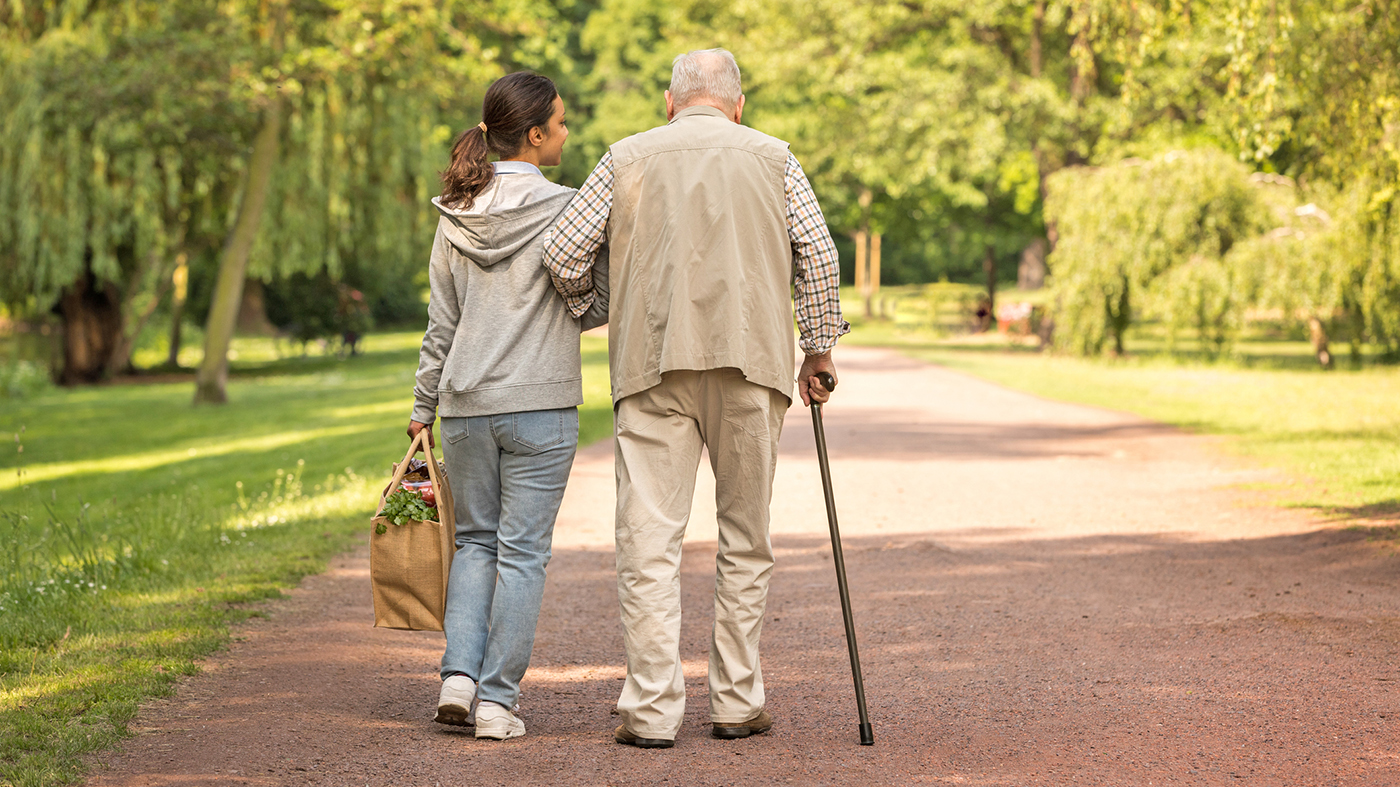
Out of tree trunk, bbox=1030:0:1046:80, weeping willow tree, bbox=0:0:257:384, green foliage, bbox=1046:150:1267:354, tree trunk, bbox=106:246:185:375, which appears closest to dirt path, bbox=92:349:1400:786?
weeping willow tree, bbox=0:0:257:384

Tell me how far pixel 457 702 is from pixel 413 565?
0.44m

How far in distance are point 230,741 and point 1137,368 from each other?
777 inches

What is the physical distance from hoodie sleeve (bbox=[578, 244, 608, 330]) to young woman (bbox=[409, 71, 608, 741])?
63mm

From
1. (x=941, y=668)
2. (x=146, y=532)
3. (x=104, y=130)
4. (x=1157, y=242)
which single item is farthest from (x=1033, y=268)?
(x=941, y=668)

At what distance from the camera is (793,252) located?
392cm

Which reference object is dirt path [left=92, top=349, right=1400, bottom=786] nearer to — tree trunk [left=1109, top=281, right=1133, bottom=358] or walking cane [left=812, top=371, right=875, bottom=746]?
walking cane [left=812, top=371, right=875, bottom=746]

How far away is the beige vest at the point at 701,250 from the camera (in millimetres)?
3701

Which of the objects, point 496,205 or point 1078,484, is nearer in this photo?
point 496,205

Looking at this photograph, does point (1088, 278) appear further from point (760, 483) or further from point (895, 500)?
point (760, 483)

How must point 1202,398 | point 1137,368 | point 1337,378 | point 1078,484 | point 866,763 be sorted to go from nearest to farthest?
point 866,763, point 1078,484, point 1202,398, point 1337,378, point 1137,368

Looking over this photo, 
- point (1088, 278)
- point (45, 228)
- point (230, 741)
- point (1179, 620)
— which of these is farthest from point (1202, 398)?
point (45, 228)

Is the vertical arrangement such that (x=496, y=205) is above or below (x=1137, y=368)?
above

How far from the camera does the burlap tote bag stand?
396cm

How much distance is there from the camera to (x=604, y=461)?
435 inches
